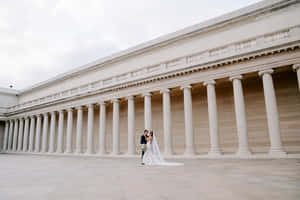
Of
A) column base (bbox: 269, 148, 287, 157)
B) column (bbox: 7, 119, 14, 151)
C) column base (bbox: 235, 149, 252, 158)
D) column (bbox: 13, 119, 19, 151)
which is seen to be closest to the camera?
column base (bbox: 269, 148, 287, 157)

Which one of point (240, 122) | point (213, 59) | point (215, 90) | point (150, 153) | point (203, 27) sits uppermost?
point (203, 27)

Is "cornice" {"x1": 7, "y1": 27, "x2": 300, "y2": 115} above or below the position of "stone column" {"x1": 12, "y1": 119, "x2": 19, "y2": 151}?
above

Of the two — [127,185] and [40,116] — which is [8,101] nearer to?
[40,116]

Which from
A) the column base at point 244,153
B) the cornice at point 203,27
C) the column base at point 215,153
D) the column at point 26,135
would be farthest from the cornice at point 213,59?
the column at point 26,135

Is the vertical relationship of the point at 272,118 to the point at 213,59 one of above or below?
below

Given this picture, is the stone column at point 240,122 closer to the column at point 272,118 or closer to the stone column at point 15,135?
the column at point 272,118

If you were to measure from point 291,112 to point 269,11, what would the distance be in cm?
1130

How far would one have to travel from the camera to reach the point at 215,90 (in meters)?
25.0

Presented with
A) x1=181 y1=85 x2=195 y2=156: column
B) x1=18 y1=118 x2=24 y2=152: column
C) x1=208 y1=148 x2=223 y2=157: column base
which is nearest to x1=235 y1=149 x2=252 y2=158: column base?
x1=208 y1=148 x2=223 y2=157: column base

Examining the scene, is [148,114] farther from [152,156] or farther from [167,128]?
[152,156]

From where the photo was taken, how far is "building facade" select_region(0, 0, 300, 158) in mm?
19172

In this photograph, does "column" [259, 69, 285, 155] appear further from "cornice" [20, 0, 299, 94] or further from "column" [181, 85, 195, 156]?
"cornice" [20, 0, 299, 94]

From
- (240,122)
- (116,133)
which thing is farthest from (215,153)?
(116,133)

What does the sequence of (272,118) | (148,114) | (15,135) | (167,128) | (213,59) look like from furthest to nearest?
(15,135) < (148,114) < (167,128) < (213,59) < (272,118)
